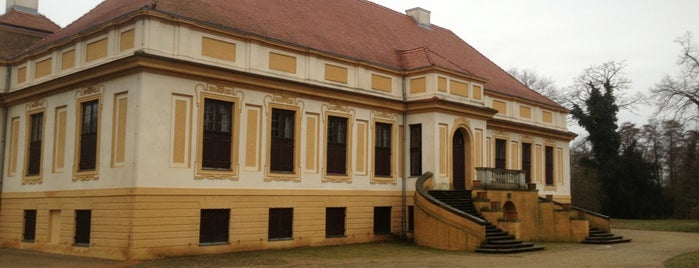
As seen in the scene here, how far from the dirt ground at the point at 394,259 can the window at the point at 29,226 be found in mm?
788

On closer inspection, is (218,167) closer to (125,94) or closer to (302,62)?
(125,94)

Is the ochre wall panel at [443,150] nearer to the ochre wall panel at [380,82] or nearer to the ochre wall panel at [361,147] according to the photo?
the ochre wall panel at [380,82]

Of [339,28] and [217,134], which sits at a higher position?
[339,28]

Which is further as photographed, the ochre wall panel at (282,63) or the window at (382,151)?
the window at (382,151)

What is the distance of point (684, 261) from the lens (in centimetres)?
1877

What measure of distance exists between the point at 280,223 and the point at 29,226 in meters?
9.03

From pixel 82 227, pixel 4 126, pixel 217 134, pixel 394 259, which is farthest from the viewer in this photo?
pixel 4 126

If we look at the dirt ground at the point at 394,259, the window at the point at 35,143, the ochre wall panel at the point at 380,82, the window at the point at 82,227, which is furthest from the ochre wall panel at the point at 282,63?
the window at the point at 35,143

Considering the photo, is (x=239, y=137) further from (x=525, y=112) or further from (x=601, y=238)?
(x=525, y=112)

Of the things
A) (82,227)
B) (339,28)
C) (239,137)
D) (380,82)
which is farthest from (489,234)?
(82,227)

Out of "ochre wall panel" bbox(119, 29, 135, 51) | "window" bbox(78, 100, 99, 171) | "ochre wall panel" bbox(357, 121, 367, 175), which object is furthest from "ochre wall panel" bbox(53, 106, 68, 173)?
"ochre wall panel" bbox(357, 121, 367, 175)

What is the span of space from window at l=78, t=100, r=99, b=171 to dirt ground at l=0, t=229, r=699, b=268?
2996 millimetres

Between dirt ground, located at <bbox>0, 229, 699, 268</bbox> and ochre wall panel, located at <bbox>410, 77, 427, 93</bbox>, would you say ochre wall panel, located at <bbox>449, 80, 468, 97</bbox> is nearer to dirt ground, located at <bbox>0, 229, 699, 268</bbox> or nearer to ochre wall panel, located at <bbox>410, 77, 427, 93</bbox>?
ochre wall panel, located at <bbox>410, 77, 427, 93</bbox>

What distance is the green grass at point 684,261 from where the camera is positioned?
17606 millimetres
